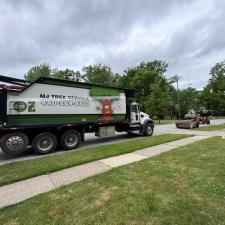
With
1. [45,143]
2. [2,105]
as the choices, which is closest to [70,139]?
[45,143]

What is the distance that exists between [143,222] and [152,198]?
850 millimetres

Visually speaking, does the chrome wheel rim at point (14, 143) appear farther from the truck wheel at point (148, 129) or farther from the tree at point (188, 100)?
the tree at point (188, 100)

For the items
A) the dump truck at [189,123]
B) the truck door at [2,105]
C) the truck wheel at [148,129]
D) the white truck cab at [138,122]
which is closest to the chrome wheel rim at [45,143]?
the truck door at [2,105]

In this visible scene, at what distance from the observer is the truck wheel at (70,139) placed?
34.9 feet

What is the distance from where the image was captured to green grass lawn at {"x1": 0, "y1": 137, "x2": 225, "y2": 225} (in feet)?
11.3

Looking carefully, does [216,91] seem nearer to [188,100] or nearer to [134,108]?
[188,100]

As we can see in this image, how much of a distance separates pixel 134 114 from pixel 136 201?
10.6m

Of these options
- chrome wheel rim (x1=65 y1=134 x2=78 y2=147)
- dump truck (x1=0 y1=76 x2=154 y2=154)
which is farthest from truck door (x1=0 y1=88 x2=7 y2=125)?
chrome wheel rim (x1=65 y1=134 x2=78 y2=147)

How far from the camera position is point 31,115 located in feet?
31.7

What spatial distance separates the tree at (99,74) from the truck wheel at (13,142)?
42.7m

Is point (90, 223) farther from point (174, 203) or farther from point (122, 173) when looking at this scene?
point (122, 173)

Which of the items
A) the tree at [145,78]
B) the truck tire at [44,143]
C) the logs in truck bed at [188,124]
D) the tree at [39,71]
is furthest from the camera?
the tree at [145,78]

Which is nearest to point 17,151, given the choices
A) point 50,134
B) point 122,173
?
point 50,134

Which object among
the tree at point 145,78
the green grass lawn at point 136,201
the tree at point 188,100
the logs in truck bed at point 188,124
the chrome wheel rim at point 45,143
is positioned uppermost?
the tree at point 145,78
